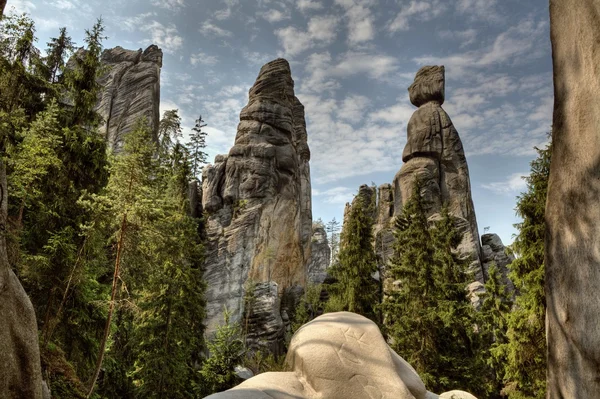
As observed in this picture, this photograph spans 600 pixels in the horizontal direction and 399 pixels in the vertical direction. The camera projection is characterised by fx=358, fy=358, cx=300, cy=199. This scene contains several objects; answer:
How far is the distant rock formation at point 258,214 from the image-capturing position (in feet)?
101

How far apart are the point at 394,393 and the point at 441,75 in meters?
43.5

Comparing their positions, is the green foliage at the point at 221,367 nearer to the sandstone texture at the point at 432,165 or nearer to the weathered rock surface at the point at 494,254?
the sandstone texture at the point at 432,165

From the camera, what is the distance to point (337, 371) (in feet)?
24.5

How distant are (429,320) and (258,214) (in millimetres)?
21528

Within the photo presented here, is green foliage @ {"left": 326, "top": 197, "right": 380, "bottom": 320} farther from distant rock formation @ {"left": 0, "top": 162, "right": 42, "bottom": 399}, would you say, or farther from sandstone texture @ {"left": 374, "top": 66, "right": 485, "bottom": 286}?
distant rock formation @ {"left": 0, "top": 162, "right": 42, "bottom": 399}

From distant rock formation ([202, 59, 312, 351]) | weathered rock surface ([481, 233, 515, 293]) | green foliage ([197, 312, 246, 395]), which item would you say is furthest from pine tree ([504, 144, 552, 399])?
weathered rock surface ([481, 233, 515, 293])

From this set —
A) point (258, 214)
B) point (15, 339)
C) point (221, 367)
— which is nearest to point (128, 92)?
point (258, 214)

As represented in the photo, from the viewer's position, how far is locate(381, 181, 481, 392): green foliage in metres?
15.1

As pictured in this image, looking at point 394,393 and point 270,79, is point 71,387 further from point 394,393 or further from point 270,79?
point 270,79

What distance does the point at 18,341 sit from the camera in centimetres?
470

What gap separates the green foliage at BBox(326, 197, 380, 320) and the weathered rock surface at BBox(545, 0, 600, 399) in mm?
13614

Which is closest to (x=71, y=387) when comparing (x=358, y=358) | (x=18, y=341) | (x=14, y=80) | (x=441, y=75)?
Answer: (x=18, y=341)

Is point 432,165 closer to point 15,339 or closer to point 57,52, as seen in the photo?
point 57,52

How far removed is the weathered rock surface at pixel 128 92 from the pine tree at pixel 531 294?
3530 cm
